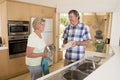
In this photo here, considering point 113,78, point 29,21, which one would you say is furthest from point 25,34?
point 113,78

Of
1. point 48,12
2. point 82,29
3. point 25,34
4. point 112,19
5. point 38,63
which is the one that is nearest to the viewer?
point 38,63

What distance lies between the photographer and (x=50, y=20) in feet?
13.7

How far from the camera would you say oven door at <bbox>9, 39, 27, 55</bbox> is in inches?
127

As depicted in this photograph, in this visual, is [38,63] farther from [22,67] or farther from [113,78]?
[22,67]

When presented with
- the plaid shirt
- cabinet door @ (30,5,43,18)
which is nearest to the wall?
the plaid shirt

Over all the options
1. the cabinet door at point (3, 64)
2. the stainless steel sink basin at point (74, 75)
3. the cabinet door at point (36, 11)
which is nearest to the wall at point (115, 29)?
the cabinet door at point (36, 11)

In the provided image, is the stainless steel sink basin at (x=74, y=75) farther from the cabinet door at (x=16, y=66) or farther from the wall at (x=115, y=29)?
the wall at (x=115, y=29)

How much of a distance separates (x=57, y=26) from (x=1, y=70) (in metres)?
2.32

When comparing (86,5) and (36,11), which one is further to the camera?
(86,5)

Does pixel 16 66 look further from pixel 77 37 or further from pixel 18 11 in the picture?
pixel 77 37

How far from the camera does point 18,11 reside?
3.28 metres

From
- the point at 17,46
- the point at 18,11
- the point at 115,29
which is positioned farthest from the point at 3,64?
the point at 115,29

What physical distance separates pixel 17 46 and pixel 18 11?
868mm

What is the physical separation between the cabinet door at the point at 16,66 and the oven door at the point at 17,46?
0.18 metres
